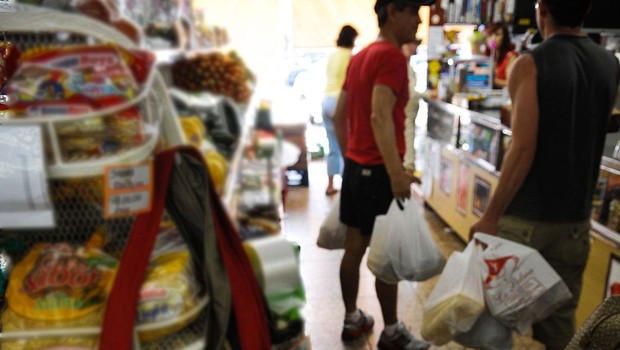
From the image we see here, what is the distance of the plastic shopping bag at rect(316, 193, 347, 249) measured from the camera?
93.2 inches

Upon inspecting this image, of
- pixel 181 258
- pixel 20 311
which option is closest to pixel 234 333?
pixel 181 258

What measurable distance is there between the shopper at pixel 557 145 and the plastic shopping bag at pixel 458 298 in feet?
0.49

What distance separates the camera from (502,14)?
406 centimetres

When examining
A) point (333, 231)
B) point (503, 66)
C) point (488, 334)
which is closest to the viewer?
point (488, 334)

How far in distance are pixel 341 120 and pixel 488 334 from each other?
1.21 metres

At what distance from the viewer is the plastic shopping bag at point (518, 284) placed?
5.16 ft

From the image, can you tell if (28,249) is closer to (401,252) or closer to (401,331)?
(401,252)

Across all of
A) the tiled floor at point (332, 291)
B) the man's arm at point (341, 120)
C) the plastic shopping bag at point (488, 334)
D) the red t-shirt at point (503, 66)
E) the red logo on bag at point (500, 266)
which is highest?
the red t-shirt at point (503, 66)

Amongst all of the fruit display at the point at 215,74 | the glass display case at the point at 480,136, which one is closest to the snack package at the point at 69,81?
the fruit display at the point at 215,74

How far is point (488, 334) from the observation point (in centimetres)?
166

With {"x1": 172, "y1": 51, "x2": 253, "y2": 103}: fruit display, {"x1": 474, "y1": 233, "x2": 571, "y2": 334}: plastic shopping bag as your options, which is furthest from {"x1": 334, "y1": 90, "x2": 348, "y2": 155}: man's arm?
{"x1": 172, "y1": 51, "x2": 253, "y2": 103}: fruit display

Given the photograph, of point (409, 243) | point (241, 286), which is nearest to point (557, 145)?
point (409, 243)

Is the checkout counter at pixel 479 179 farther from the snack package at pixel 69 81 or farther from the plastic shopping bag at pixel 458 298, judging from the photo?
the snack package at pixel 69 81

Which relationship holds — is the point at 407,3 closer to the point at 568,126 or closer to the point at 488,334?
the point at 568,126
